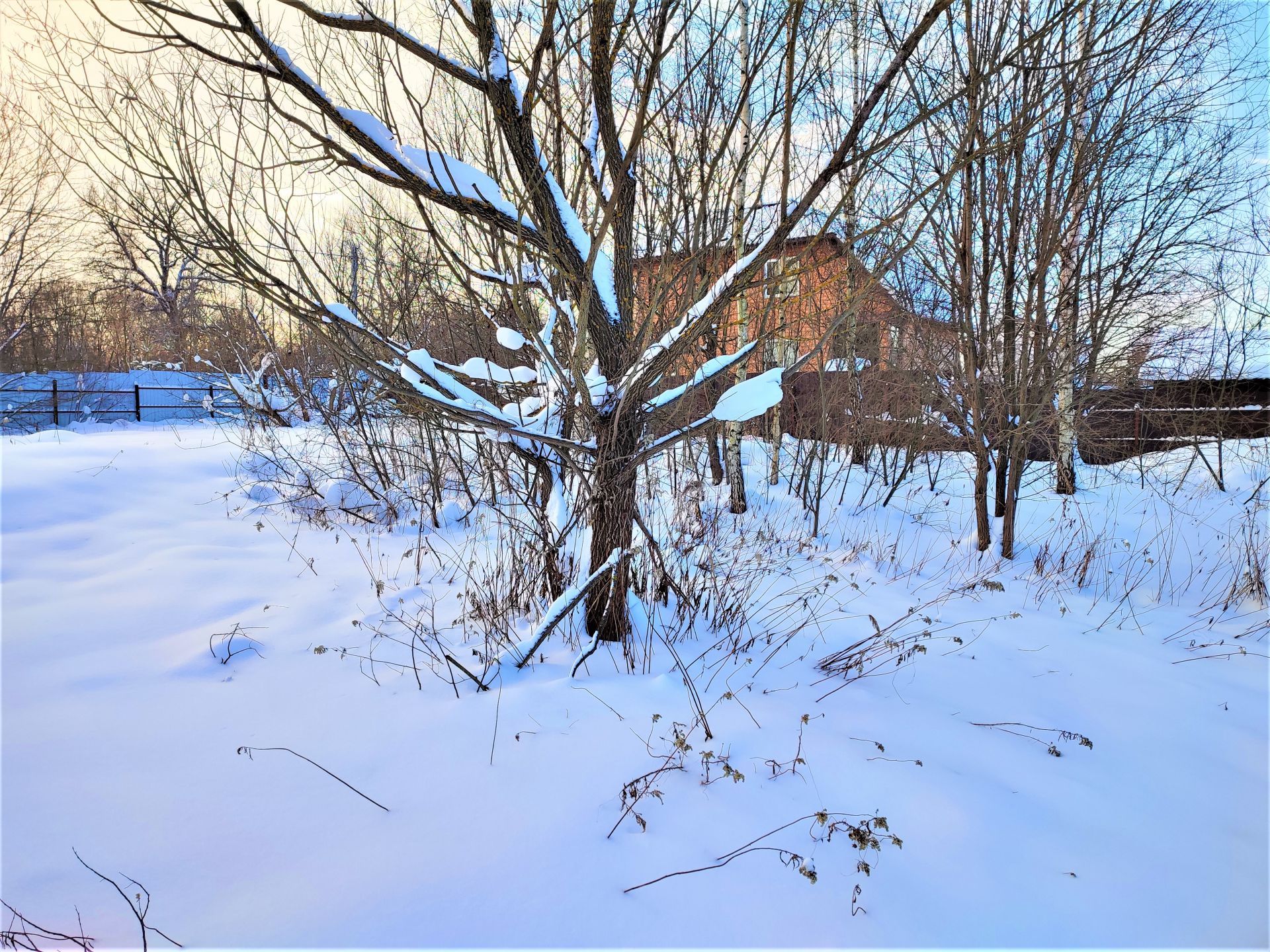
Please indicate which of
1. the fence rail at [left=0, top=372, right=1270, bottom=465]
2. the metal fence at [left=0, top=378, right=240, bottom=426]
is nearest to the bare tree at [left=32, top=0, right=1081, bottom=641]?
the fence rail at [left=0, top=372, right=1270, bottom=465]

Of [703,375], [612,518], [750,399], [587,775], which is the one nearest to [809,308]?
[703,375]

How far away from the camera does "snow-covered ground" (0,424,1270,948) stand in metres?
1.27

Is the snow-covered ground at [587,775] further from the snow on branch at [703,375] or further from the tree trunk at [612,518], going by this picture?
the snow on branch at [703,375]

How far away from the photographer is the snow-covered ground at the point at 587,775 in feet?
4.17

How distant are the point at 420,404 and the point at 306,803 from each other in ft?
4.47

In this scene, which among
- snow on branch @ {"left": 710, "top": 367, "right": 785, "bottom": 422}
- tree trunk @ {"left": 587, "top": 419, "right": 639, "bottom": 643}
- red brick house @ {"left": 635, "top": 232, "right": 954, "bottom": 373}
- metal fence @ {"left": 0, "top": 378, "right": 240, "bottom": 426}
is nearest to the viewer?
snow on branch @ {"left": 710, "top": 367, "right": 785, "bottom": 422}

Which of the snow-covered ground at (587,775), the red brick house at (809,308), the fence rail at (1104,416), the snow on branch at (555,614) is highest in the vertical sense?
the red brick house at (809,308)

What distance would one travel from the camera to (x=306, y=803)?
1521mm

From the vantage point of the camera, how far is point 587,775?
1694mm

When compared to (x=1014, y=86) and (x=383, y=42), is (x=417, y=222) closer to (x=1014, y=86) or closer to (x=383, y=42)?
(x=383, y=42)

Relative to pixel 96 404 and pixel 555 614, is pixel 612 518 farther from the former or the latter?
pixel 96 404

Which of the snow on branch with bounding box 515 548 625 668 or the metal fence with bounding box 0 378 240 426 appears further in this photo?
the metal fence with bounding box 0 378 240 426

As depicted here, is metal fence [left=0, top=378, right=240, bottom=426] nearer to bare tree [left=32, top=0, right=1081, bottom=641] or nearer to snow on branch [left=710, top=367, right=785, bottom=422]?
bare tree [left=32, top=0, right=1081, bottom=641]

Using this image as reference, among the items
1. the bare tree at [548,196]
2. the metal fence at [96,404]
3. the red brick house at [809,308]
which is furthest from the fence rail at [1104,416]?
the metal fence at [96,404]
